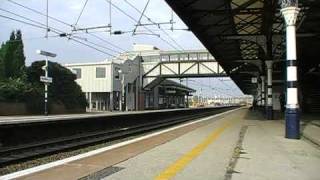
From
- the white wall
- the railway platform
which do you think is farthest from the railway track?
the white wall

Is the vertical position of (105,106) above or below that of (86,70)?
below

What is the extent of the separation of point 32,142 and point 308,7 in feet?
59.8

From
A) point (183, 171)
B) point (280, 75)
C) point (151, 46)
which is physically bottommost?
point (183, 171)

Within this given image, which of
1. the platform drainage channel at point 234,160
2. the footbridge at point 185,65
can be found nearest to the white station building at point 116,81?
the footbridge at point 185,65

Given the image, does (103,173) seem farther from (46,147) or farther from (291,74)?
(291,74)

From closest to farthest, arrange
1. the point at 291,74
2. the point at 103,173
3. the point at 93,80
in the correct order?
1. the point at 103,173
2. the point at 291,74
3. the point at 93,80

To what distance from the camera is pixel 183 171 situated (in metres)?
11.4

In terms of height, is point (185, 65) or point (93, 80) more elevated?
point (185, 65)

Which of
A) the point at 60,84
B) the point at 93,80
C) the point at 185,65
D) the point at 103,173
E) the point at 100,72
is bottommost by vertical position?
the point at 103,173

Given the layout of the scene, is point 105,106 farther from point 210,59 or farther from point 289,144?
point 289,144

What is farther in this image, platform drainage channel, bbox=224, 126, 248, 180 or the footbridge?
the footbridge

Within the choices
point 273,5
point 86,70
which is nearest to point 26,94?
point 86,70

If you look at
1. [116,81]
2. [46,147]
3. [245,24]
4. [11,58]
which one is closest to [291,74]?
[46,147]

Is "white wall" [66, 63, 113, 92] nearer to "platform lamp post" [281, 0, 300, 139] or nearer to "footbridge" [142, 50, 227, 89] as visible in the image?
"footbridge" [142, 50, 227, 89]
